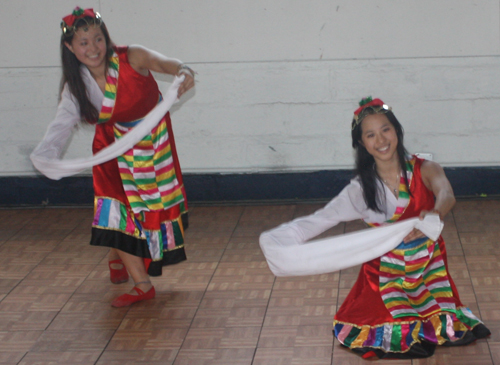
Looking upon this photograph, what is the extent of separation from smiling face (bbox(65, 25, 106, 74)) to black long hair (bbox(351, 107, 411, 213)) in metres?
1.14

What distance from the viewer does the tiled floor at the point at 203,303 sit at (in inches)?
110

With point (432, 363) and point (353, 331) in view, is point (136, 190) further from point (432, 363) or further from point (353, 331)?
point (432, 363)

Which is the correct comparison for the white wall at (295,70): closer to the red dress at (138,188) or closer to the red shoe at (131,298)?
the red dress at (138,188)

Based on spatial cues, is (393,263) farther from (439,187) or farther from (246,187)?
(246,187)

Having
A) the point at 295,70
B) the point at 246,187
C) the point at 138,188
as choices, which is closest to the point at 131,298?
the point at 138,188

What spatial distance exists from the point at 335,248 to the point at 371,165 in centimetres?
40

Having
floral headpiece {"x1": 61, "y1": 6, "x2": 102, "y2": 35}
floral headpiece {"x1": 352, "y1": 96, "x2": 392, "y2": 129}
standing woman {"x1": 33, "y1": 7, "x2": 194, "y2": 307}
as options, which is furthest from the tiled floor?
floral headpiece {"x1": 61, "y1": 6, "x2": 102, "y2": 35}

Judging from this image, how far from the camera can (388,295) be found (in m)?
2.73

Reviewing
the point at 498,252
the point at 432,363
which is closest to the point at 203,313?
the point at 432,363

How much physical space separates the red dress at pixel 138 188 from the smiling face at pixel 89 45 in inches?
5.0

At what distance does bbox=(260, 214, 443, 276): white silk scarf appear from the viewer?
2.61 meters

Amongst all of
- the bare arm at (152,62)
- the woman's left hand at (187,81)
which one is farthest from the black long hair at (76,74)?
the woman's left hand at (187,81)

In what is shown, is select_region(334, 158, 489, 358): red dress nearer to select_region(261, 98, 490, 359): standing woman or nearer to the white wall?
select_region(261, 98, 490, 359): standing woman

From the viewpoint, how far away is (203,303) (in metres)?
3.26
